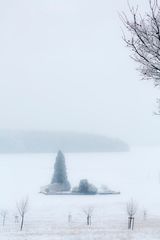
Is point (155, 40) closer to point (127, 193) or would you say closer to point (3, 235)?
point (3, 235)

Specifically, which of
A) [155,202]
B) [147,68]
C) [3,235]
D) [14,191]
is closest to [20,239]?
[3,235]

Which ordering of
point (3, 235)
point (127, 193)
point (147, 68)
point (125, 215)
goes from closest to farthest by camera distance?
point (147, 68) < point (3, 235) < point (125, 215) < point (127, 193)

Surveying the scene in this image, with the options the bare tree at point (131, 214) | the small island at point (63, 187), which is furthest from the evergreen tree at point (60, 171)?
the bare tree at point (131, 214)

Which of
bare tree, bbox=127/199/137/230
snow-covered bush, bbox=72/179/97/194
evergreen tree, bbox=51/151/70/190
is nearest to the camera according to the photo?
bare tree, bbox=127/199/137/230

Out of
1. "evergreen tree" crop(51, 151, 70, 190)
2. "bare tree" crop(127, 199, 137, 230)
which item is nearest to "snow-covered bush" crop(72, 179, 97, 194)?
"evergreen tree" crop(51, 151, 70, 190)

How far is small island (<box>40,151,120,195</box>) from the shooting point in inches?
2926

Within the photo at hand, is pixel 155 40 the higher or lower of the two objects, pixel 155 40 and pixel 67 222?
the higher

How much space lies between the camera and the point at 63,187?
259ft

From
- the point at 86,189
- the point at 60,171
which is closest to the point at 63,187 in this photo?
the point at 60,171

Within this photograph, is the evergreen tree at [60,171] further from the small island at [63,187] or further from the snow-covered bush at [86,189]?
the snow-covered bush at [86,189]

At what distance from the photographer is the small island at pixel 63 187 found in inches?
2926

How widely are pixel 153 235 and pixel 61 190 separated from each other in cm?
5103

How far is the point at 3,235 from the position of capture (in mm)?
29703

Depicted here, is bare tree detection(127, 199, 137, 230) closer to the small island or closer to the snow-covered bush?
the small island
